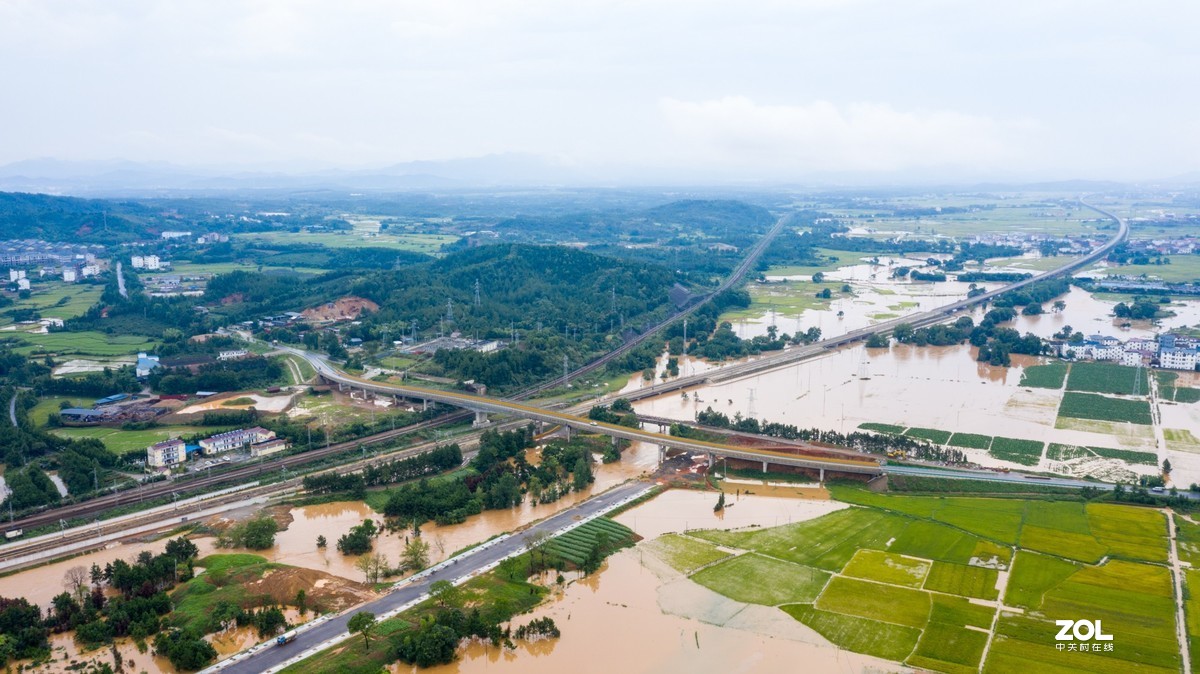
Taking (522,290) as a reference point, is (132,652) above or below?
below

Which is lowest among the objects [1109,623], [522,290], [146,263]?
[1109,623]

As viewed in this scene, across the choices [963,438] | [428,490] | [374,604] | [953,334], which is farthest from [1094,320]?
[374,604]

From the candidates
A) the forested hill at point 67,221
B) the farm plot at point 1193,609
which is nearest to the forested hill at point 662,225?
the forested hill at point 67,221

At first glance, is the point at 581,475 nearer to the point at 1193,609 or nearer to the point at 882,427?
the point at 882,427

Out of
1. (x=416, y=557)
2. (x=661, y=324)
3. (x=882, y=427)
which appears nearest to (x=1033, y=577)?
(x=882, y=427)

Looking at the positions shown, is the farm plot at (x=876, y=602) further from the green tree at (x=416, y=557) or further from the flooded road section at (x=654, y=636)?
the green tree at (x=416, y=557)

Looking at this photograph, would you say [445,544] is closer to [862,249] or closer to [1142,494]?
[1142,494]
